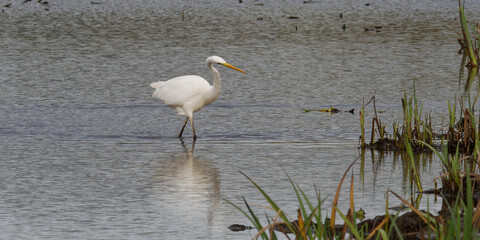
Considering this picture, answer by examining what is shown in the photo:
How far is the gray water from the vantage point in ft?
25.5

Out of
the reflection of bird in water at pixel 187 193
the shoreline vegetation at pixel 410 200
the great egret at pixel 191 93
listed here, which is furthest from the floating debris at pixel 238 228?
the great egret at pixel 191 93

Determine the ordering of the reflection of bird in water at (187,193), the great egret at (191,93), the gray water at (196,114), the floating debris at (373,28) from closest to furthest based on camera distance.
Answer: the reflection of bird in water at (187,193)
the gray water at (196,114)
the great egret at (191,93)
the floating debris at (373,28)

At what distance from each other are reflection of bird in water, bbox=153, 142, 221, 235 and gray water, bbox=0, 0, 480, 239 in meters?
0.02

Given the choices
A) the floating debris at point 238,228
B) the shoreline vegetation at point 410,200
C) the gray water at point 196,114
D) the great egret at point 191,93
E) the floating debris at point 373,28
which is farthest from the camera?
the floating debris at point 373,28

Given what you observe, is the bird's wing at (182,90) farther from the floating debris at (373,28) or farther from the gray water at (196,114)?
the floating debris at (373,28)

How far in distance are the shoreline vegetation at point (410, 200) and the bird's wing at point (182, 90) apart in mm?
2307

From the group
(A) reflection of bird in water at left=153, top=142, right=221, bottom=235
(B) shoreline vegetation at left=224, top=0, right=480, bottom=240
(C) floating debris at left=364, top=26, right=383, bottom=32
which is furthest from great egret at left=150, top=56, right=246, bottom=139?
(C) floating debris at left=364, top=26, right=383, bottom=32

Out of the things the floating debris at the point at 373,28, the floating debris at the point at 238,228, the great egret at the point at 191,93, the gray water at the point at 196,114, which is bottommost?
the floating debris at the point at 373,28

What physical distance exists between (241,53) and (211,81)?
142 inches

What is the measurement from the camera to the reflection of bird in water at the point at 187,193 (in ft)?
23.5

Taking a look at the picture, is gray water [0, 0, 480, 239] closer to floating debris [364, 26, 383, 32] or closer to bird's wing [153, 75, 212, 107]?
floating debris [364, 26, 383, 32]

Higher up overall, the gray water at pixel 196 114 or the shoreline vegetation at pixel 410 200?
the shoreline vegetation at pixel 410 200

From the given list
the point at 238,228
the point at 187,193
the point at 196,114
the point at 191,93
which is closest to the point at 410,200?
the point at 238,228

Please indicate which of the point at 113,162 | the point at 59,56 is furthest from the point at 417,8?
the point at 113,162
